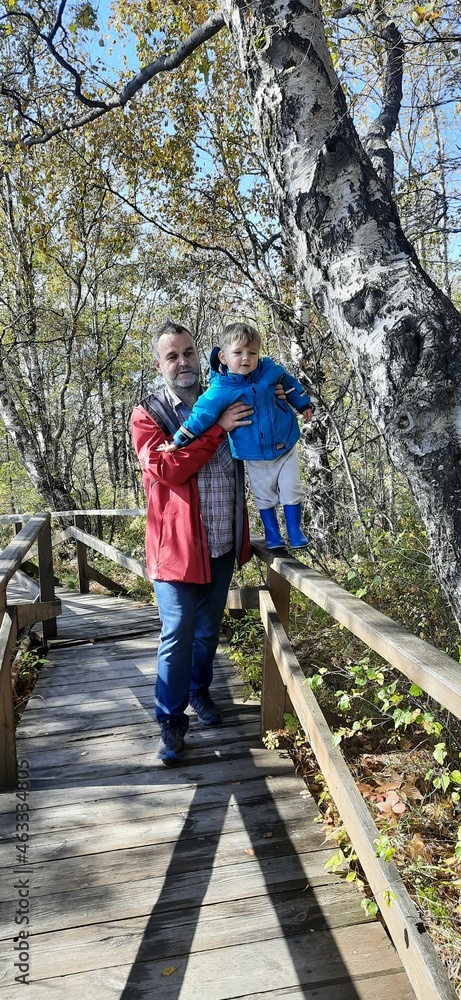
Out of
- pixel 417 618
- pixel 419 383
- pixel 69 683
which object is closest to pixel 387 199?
pixel 419 383

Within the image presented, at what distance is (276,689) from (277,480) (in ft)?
3.55

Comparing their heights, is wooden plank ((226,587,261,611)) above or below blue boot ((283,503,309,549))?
below

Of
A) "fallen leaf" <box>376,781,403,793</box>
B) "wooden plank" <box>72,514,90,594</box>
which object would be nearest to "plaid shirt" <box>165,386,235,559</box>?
"fallen leaf" <box>376,781,403,793</box>

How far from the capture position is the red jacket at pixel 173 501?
2.93 m

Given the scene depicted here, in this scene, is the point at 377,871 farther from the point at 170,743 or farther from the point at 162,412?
the point at 162,412

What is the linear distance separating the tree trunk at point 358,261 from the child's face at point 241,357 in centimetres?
43

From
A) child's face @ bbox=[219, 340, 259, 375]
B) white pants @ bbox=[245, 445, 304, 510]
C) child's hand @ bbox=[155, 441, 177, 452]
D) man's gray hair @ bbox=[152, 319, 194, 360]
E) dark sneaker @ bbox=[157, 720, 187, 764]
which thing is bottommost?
dark sneaker @ bbox=[157, 720, 187, 764]

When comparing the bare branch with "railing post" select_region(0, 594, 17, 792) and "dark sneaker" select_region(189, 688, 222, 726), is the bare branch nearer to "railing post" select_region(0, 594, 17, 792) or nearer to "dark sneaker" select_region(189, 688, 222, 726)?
"railing post" select_region(0, 594, 17, 792)

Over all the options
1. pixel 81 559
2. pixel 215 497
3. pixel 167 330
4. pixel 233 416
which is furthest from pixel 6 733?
pixel 81 559

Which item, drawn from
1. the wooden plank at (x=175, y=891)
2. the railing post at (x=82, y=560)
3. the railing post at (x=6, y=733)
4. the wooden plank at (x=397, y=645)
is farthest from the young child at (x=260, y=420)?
the railing post at (x=82, y=560)

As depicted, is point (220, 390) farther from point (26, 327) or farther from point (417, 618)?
point (26, 327)

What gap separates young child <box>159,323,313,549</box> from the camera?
2.99 metres

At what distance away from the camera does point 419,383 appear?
91.2 inches

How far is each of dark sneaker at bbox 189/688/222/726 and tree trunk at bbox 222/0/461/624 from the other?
5.22ft
